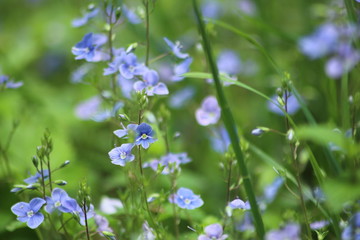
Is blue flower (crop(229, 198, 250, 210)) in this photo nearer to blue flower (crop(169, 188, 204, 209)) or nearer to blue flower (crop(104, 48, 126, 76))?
blue flower (crop(169, 188, 204, 209))

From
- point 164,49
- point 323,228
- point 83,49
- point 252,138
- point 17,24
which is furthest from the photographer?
point 17,24

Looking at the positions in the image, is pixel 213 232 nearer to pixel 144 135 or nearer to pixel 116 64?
pixel 144 135

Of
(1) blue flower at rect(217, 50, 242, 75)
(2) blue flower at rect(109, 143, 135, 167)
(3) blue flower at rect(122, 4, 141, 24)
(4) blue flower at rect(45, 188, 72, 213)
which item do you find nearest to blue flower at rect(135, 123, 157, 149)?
(2) blue flower at rect(109, 143, 135, 167)

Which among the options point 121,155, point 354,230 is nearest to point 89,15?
point 121,155

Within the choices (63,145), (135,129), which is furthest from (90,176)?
(135,129)

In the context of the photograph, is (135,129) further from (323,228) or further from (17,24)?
(17,24)

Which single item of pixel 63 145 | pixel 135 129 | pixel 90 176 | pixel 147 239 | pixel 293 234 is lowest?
pixel 90 176
